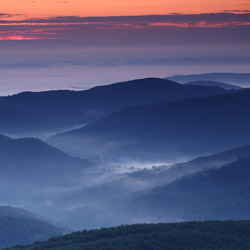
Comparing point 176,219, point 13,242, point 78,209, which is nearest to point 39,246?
point 13,242

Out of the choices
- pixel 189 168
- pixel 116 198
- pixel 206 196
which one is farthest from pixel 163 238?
pixel 189 168

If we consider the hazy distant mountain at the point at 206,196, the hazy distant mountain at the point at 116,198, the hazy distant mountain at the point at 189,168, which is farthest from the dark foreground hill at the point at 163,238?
the hazy distant mountain at the point at 189,168

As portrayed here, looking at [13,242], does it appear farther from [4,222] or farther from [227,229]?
[227,229]

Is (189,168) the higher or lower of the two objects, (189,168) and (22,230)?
the higher

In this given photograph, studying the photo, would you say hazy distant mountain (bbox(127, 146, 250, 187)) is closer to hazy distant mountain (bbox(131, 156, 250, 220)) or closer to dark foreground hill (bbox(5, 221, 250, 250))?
hazy distant mountain (bbox(131, 156, 250, 220))

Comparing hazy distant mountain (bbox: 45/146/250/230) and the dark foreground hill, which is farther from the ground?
hazy distant mountain (bbox: 45/146/250/230)

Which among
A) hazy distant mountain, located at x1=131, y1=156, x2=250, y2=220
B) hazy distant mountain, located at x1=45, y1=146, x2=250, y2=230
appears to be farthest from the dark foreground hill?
hazy distant mountain, located at x1=45, y1=146, x2=250, y2=230

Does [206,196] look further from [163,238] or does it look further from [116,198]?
[163,238]
